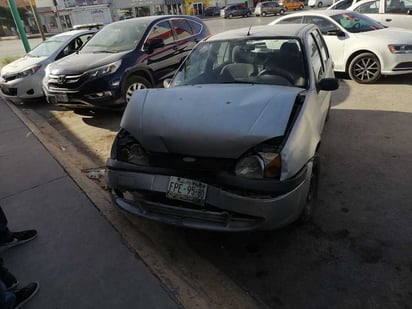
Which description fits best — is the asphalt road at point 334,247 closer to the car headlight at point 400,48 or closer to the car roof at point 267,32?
the car roof at point 267,32

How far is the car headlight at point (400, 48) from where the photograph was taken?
6.66 m

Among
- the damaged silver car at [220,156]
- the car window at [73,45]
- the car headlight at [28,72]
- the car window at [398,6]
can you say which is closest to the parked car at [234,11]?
the car window at [398,6]

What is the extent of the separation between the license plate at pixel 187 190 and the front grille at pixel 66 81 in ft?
13.4

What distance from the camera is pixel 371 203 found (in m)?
3.24

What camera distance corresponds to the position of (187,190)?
2441mm

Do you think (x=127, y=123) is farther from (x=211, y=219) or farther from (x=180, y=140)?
(x=211, y=219)

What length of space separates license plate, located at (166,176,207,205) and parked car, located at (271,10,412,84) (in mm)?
6109

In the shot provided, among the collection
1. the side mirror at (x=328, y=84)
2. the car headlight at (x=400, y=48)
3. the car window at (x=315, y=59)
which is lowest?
the car headlight at (x=400, y=48)

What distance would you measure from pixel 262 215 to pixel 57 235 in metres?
1.83

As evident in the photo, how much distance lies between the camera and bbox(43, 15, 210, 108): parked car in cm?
584

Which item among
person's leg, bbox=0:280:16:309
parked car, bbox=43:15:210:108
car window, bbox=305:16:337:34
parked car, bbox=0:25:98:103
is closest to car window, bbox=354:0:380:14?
car window, bbox=305:16:337:34

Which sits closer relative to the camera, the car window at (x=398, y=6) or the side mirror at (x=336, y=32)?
the side mirror at (x=336, y=32)

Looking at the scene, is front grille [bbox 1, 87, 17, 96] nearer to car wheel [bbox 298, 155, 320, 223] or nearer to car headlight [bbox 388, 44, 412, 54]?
car wheel [bbox 298, 155, 320, 223]

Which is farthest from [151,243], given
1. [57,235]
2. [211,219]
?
[57,235]
